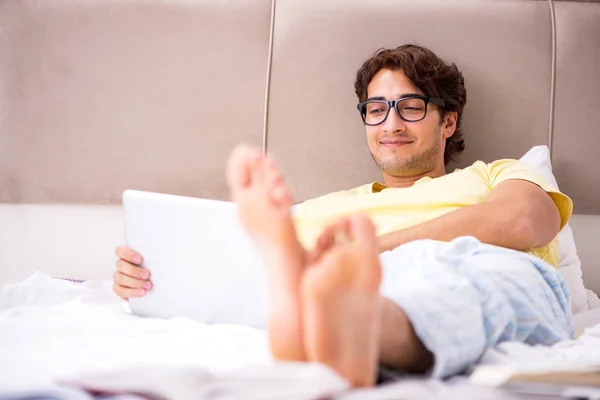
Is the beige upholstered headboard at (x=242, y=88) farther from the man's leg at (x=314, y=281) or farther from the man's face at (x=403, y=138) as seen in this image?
the man's leg at (x=314, y=281)

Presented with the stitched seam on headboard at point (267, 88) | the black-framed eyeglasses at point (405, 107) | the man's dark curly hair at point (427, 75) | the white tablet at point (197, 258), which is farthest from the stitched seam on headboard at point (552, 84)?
the white tablet at point (197, 258)

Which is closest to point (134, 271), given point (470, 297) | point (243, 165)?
point (243, 165)

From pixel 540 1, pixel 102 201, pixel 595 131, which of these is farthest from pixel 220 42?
pixel 595 131

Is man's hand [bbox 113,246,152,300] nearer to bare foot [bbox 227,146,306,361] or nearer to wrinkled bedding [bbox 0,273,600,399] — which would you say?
wrinkled bedding [bbox 0,273,600,399]

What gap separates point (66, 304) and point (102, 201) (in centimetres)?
50

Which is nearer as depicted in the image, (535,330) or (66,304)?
(535,330)

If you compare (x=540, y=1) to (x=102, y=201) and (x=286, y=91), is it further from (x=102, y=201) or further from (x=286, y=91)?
(x=102, y=201)

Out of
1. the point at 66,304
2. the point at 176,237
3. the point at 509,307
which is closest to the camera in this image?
the point at 509,307

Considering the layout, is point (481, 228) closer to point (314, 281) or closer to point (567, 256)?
point (567, 256)

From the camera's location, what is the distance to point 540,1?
1.86 meters

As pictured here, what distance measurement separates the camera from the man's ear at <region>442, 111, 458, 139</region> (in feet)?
5.41

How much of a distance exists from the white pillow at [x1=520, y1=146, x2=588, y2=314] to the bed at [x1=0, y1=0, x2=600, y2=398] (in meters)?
0.09

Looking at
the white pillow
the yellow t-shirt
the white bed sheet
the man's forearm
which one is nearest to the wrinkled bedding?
the white bed sheet

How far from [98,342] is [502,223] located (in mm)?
732
